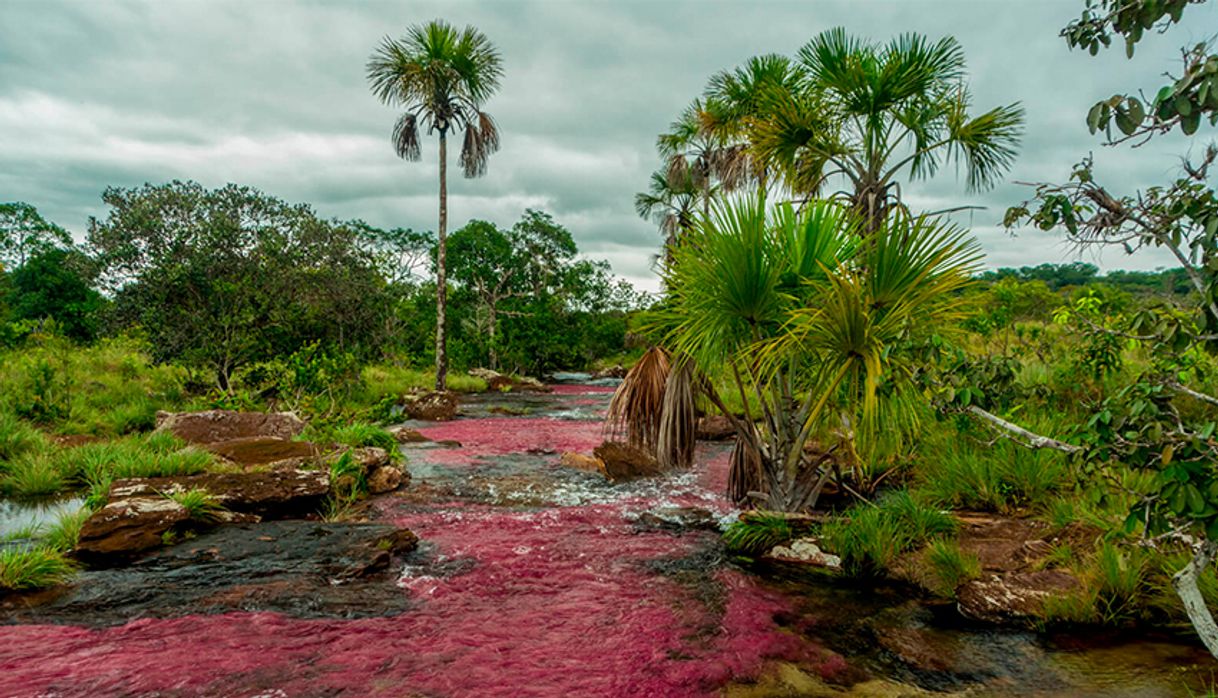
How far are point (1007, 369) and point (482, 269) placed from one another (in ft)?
117

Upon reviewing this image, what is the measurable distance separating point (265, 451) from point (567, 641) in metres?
6.37

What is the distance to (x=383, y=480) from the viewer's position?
8492 millimetres

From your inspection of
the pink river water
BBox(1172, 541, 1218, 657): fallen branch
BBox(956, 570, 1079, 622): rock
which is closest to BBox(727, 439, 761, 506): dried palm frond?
the pink river water

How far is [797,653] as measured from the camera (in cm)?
400

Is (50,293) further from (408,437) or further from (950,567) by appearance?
(950,567)

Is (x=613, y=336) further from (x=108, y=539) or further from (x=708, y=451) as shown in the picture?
(x=108, y=539)

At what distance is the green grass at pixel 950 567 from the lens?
188 inches

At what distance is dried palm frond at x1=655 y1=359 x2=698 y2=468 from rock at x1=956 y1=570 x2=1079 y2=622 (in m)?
2.83

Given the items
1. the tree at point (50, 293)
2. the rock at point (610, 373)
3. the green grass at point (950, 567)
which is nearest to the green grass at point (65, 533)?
the green grass at point (950, 567)

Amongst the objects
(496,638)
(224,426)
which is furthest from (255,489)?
(496,638)

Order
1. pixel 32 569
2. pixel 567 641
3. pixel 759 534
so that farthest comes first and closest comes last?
pixel 759 534
pixel 32 569
pixel 567 641

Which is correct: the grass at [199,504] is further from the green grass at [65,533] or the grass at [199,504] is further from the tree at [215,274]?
the tree at [215,274]

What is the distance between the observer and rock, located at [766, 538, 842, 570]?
555cm

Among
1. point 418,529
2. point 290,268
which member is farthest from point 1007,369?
point 290,268
